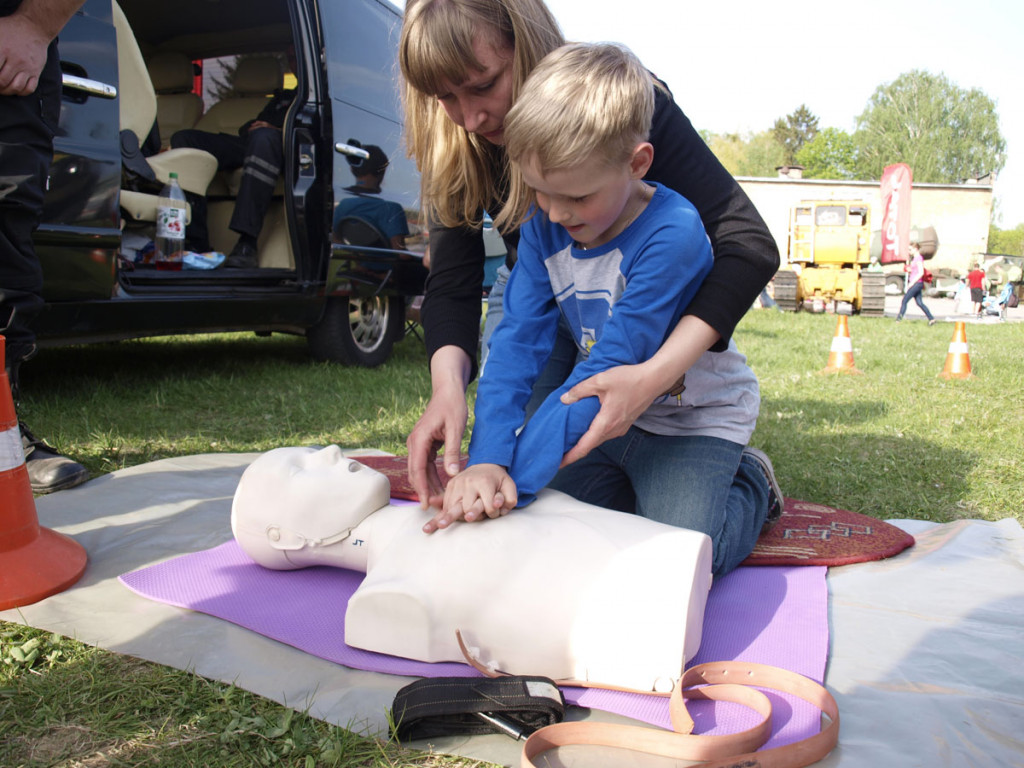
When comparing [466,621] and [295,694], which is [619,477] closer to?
[466,621]

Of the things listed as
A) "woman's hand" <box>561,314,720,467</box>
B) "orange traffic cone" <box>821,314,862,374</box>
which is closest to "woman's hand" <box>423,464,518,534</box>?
"woman's hand" <box>561,314,720,467</box>

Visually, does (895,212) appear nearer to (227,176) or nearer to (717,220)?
(227,176)

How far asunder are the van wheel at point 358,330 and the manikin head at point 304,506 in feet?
9.45

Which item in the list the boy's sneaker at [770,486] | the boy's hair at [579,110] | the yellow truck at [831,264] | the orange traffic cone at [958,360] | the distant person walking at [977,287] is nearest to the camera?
the boy's hair at [579,110]

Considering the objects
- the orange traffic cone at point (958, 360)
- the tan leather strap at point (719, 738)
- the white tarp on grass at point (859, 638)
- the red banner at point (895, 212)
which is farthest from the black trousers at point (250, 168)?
the red banner at point (895, 212)

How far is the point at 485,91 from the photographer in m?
1.70

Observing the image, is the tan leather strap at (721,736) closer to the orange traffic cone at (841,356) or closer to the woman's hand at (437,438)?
the woman's hand at (437,438)

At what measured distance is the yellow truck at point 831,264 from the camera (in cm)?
1359

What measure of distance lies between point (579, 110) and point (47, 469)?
1.97 meters

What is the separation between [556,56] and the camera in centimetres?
158

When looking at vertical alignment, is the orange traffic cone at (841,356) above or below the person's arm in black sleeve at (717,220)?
below

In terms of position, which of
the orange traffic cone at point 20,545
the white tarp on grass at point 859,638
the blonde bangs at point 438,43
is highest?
the blonde bangs at point 438,43

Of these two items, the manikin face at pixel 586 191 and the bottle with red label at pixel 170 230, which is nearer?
the manikin face at pixel 586 191

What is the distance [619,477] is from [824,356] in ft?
17.7
